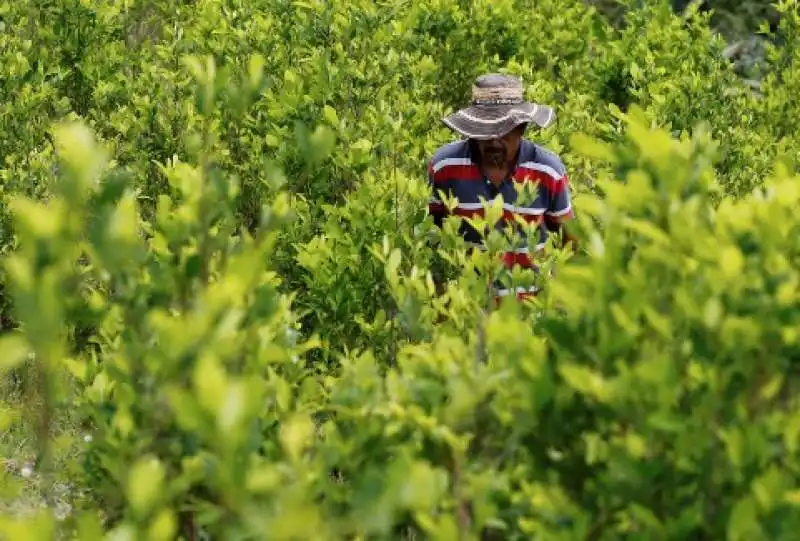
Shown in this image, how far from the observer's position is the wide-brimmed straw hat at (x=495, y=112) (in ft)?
14.3

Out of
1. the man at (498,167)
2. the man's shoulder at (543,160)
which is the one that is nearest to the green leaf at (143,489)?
the man at (498,167)

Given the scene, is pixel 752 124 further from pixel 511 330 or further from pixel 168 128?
pixel 511 330

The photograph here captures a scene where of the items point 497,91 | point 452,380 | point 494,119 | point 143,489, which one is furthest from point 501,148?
point 143,489

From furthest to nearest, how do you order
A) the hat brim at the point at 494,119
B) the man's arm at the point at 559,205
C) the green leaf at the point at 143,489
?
the man's arm at the point at 559,205 < the hat brim at the point at 494,119 < the green leaf at the point at 143,489

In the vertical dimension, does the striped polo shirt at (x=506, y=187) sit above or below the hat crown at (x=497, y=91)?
below

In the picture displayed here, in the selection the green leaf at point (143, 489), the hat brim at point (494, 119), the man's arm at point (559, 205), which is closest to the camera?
the green leaf at point (143, 489)

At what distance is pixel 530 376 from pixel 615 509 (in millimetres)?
312

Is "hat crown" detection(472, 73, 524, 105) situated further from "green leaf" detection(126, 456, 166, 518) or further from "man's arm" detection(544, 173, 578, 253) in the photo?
"green leaf" detection(126, 456, 166, 518)

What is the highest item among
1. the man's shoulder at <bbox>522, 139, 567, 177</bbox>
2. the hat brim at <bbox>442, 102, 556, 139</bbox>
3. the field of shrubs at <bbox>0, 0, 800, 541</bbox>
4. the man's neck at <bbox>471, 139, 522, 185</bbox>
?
the field of shrubs at <bbox>0, 0, 800, 541</bbox>

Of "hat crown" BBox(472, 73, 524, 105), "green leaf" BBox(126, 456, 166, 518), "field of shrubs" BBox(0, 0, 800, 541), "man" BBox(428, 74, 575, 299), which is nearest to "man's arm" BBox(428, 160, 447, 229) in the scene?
"man" BBox(428, 74, 575, 299)

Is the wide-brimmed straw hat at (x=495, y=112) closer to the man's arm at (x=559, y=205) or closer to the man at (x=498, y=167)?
the man at (x=498, y=167)

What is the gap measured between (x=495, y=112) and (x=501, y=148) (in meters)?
0.16

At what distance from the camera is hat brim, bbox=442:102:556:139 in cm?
436

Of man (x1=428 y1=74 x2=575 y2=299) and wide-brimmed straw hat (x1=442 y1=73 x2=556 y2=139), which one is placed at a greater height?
wide-brimmed straw hat (x1=442 y1=73 x2=556 y2=139)
